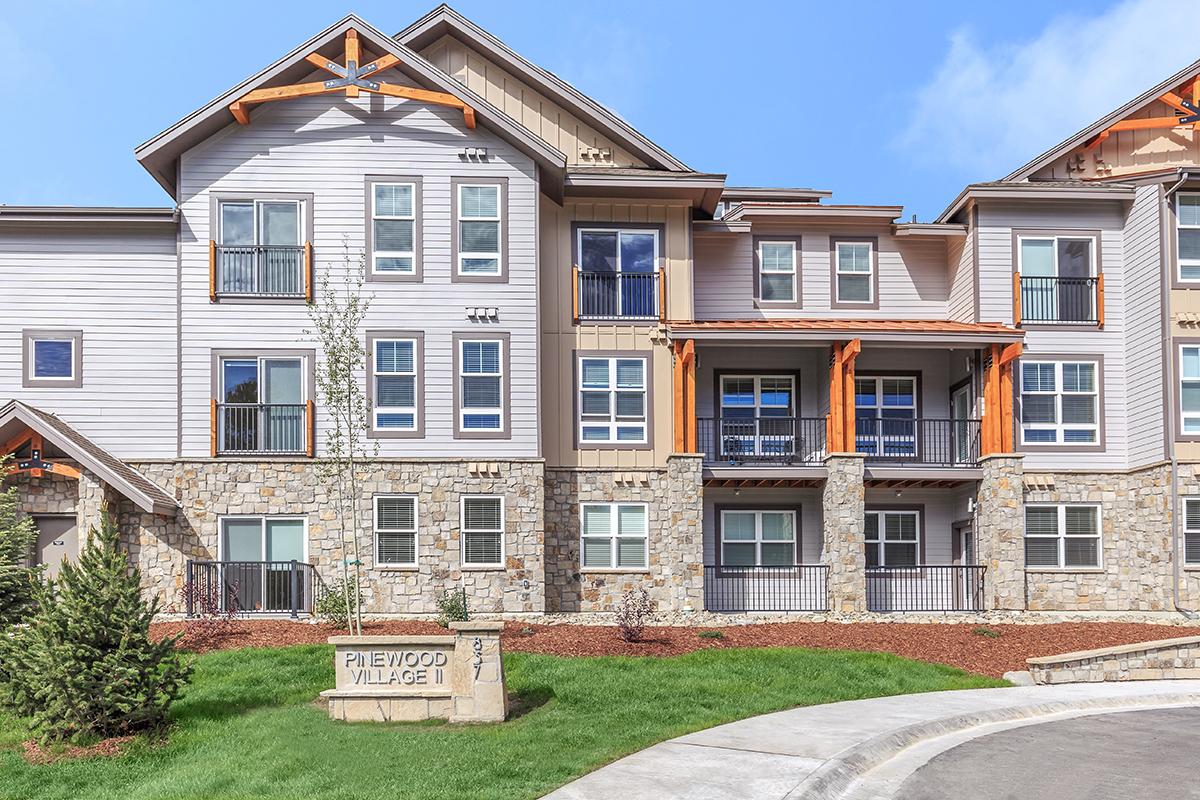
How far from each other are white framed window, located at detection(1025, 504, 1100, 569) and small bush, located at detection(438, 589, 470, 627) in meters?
12.0

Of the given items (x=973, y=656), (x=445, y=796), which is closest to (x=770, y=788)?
(x=445, y=796)

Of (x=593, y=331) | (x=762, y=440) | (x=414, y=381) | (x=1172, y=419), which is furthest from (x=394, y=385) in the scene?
(x=1172, y=419)

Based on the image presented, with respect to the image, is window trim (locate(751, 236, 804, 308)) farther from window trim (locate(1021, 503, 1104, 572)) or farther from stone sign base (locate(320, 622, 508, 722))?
stone sign base (locate(320, 622, 508, 722))

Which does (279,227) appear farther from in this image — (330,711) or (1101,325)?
(1101,325)

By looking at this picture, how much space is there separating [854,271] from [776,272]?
5.98 ft

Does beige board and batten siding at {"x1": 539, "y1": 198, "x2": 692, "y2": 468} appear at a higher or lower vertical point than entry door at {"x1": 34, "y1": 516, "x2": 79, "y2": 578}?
higher

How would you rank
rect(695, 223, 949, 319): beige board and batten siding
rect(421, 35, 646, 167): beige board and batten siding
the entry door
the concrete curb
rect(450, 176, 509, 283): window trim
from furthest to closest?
1. rect(695, 223, 949, 319): beige board and batten siding
2. rect(421, 35, 646, 167): beige board and batten siding
3. rect(450, 176, 509, 283): window trim
4. the entry door
5. the concrete curb

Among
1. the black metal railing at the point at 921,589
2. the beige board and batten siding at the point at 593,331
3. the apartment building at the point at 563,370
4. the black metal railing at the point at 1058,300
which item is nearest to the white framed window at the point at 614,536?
the apartment building at the point at 563,370

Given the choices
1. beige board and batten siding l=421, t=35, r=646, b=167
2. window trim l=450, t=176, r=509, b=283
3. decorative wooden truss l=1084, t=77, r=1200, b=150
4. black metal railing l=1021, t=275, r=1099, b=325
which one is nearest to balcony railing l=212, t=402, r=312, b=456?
window trim l=450, t=176, r=509, b=283

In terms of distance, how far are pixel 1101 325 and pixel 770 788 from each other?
19.1 metres

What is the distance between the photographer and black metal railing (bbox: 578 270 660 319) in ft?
85.4

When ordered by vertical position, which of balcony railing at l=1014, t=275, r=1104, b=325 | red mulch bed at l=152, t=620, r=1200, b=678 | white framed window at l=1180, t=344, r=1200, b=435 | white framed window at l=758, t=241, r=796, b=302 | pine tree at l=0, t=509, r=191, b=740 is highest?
white framed window at l=758, t=241, r=796, b=302

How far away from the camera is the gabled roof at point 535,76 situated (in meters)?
26.2

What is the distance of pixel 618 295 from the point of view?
1026 inches
